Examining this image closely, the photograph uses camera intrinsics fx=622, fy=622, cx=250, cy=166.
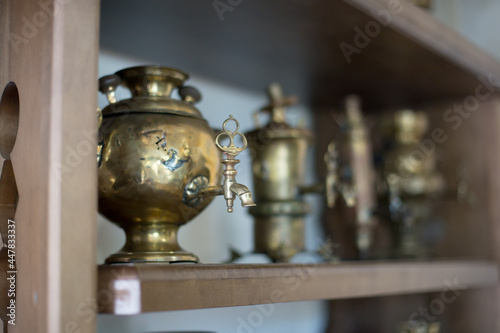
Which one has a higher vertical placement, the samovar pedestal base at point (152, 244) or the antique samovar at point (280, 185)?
the antique samovar at point (280, 185)

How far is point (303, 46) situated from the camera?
3.43ft

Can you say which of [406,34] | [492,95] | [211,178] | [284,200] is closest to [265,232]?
[284,200]

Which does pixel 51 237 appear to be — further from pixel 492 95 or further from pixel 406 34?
pixel 492 95

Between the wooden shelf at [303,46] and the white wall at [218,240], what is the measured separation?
3cm

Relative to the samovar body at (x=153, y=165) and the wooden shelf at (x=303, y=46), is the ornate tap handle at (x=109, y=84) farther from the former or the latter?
the wooden shelf at (x=303, y=46)

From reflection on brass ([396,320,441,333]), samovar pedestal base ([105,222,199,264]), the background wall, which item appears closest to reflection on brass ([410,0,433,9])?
the background wall

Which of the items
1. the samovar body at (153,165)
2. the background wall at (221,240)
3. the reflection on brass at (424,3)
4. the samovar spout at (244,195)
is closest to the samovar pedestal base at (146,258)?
the samovar body at (153,165)

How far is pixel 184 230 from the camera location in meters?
1.06

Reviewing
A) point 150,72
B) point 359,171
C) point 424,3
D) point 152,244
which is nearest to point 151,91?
point 150,72

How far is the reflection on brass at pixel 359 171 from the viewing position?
1.22 meters

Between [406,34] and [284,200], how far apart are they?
0.33 metres

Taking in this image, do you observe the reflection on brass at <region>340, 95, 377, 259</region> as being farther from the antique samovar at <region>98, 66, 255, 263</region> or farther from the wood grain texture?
the wood grain texture

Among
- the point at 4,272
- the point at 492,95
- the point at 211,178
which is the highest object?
the point at 492,95

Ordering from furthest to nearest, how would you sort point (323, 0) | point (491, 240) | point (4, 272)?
1. point (491, 240)
2. point (323, 0)
3. point (4, 272)
